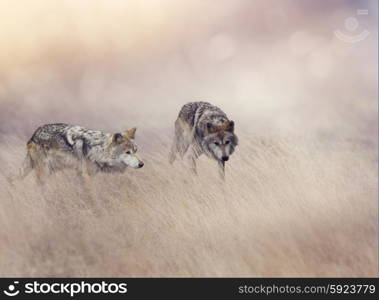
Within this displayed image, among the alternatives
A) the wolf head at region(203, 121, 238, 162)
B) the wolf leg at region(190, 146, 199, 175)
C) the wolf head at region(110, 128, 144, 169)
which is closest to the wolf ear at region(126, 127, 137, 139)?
the wolf head at region(110, 128, 144, 169)

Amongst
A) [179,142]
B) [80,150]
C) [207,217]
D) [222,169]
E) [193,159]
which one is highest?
[179,142]

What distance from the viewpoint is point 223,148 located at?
9.04 meters

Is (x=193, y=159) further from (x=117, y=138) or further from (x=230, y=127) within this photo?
(x=117, y=138)

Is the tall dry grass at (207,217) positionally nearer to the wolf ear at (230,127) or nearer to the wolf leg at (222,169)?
the wolf leg at (222,169)

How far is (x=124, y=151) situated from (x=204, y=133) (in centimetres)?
113

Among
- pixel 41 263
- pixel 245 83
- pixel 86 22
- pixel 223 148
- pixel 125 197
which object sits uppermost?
pixel 86 22

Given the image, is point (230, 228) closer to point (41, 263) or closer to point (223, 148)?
point (223, 148)

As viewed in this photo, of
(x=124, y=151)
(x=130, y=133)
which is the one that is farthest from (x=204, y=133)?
Answer: (x=124, y=151)

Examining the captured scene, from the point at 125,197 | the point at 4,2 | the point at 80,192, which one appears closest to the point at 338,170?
the point at 125,197

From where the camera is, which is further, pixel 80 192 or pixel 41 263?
pixel 80 192

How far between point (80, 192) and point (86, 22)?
234 centimetres

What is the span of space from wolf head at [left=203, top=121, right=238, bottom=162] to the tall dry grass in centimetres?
14

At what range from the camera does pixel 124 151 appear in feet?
29.1

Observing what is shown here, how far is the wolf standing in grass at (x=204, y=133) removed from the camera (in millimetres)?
9008
